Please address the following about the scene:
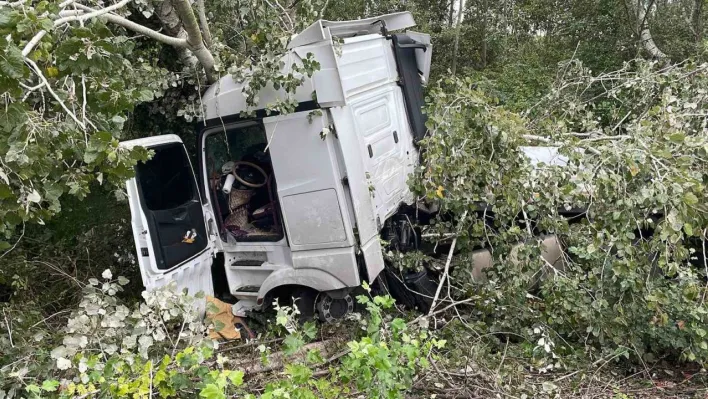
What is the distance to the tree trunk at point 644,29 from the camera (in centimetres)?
967

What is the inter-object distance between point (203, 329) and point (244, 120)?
6.65 ft

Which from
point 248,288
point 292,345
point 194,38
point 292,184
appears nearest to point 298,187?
point 292,184

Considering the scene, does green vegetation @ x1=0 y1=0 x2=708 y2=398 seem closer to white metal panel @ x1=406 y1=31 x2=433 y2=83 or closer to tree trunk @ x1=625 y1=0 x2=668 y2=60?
white metal panel @ x1=406 y1=31 x2=433 y2=83

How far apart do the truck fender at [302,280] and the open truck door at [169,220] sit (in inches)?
27.6

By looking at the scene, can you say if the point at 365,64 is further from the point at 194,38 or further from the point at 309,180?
the point at 194,38

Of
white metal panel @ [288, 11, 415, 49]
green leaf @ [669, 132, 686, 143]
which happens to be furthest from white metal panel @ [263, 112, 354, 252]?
green leaf @ [669, 132, 686, 143]

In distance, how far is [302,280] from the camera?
4805mm

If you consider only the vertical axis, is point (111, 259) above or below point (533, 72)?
below

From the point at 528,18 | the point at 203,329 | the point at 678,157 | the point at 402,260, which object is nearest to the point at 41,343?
the point at 203,329

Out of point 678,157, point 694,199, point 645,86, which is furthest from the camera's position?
point 645,86

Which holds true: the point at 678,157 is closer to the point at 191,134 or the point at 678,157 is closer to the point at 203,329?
the point at 203,329

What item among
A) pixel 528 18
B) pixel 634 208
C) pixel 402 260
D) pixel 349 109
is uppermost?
pixel 528 18

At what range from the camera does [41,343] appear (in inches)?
153

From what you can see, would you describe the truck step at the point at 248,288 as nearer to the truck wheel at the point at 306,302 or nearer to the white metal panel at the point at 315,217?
the truck wheel at the point at 306,302
